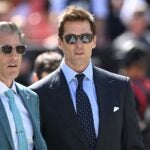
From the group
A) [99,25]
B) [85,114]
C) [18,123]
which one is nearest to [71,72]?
[85,114]

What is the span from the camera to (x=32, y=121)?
6281mm

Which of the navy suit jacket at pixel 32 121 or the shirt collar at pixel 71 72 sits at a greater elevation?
the shirt collar at pixel 71 72

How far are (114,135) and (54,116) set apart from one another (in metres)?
0.53

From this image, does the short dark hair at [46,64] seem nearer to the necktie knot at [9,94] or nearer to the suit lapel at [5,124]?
the necktie knot at [9,94]

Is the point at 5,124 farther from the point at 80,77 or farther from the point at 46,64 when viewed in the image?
the point at 46,64

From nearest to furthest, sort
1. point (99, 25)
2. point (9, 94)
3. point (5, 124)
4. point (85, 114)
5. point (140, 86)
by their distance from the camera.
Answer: point (5, 124)
point (9, 94)
point (85, 114)
point (140, 86)
point (99, 25)

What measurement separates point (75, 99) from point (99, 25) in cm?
725

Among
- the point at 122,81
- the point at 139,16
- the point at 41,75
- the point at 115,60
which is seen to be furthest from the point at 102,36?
the point at 122,81

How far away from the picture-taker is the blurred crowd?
492 inches

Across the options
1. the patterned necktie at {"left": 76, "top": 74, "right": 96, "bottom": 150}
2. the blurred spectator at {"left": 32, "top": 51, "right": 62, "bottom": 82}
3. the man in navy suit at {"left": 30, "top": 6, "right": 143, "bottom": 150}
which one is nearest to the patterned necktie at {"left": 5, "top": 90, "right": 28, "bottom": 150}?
the man in navy suit at {"left": 30, "top": 6, "right": 143, "bottom": 150}

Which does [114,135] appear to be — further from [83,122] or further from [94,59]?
[94,59]

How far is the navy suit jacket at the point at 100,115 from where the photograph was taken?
666cm

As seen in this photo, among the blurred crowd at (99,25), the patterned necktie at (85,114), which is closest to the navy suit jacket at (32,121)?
the patterned necktie at (85,114)

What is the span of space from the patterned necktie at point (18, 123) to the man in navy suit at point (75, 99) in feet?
1.78
